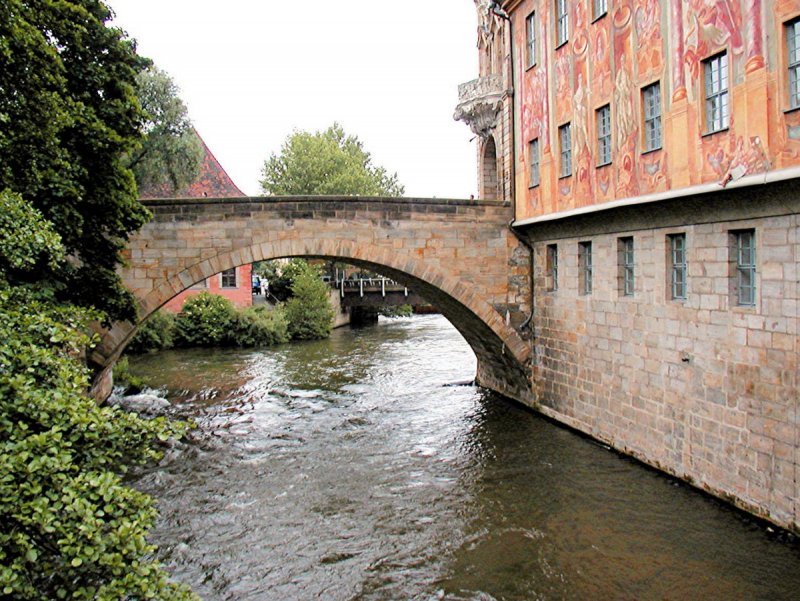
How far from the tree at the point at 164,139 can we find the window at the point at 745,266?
20626mm

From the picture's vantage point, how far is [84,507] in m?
4.13

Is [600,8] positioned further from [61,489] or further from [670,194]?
[61,489]

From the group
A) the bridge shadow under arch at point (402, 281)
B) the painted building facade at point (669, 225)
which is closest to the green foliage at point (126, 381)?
the bridge shadow under arch at point (402, 281)

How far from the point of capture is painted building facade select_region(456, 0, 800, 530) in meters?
8.42

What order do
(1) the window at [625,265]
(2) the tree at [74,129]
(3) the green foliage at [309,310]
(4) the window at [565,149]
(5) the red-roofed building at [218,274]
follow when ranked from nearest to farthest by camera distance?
1. (2) the tree at [74,129]
2. (1) the window at [625,265]
3. (4) the window at [565,149]
4. (3) the green foliage at [309,310]
5. (5) the red-roofed building at [218,274]

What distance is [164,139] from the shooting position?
2552 cm

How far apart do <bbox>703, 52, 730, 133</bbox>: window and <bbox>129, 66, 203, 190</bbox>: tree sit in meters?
20.0

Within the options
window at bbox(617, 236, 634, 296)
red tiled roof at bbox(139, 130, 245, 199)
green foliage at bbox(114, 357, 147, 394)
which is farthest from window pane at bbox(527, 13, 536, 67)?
red tiled roof at bbox(139, 130, 245, 199)

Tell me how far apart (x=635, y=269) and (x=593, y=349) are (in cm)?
196

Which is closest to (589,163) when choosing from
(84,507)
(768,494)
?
(768,494)

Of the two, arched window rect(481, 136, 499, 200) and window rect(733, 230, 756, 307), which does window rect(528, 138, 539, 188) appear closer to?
arched window rect(481, 136, 499, 200)

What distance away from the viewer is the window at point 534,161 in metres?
Result: 14.5

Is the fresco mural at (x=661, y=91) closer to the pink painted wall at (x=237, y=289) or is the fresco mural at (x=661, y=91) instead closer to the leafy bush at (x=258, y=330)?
the leafy bush at (x=258, y=330)

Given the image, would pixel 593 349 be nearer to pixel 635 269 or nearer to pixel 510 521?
pixel 635 269
